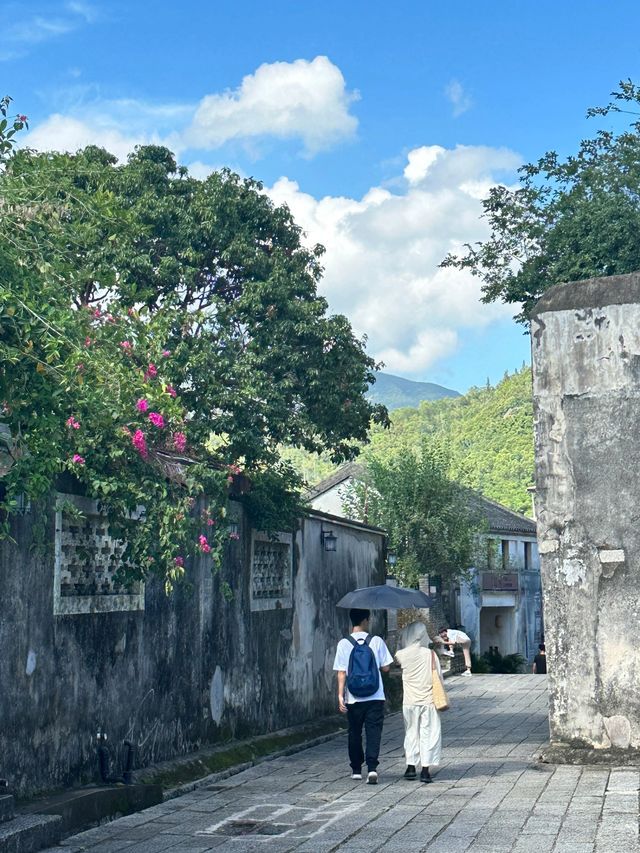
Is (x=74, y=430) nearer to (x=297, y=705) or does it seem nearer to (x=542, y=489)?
(x=542, y=489)

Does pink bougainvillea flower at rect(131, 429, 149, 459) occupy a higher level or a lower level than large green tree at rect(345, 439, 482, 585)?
lower

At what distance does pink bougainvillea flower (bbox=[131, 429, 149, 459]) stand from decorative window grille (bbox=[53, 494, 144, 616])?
2.17 ft

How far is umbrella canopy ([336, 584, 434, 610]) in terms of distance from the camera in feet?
39.2

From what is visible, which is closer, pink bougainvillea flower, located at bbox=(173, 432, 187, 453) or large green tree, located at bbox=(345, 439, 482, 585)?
pink bougainvillea flower, located at bbox=(173, 432, 187, 453)

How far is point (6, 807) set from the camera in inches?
297

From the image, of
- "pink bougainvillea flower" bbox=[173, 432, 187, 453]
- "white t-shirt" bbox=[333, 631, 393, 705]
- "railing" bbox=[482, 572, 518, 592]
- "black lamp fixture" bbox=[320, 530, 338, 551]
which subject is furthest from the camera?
Result: "railing" bbox=[482, 572, 518, 592]

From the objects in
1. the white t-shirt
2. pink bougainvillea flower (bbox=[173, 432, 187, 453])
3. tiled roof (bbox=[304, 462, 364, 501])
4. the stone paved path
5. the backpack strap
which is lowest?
the stone paved path

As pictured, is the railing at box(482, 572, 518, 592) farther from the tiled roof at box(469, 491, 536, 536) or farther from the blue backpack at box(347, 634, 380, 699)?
the blue backpack at box(347, 634, 380, 699)

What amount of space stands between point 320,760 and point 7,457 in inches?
234

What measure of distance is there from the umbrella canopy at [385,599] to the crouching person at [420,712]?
2.77 ft

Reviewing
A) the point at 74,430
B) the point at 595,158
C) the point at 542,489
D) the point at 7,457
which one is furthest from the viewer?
the point at 595,158

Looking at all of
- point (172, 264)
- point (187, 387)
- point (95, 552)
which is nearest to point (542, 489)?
point (95, 552)

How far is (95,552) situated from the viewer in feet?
32.1

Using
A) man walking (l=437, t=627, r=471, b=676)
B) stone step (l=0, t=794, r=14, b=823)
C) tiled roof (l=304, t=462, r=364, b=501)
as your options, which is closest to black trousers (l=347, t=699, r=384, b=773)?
stone step (l=0, t=794, r=14, b=823)
